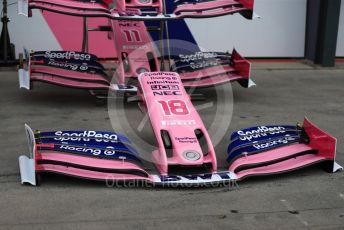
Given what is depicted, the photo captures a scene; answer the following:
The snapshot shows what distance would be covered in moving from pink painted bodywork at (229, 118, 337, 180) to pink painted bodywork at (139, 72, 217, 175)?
12.3 inches

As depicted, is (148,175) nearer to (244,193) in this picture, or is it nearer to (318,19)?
(244,193)

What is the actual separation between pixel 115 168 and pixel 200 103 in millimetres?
3762

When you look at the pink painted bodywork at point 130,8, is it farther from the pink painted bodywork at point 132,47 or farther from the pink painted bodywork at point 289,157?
the pink painted bodywork at point 289,157

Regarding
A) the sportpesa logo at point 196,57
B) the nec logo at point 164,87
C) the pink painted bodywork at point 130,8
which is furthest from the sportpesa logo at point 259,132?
the sportpesa logo at point 196,57

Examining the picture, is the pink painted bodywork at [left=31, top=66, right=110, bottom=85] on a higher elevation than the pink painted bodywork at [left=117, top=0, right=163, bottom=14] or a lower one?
lower

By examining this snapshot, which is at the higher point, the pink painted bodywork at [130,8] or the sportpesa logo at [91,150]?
the pink painted bodywork at [130,8]

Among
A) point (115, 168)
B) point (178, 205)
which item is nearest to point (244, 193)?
point (178, 205)

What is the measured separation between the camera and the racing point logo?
685cm

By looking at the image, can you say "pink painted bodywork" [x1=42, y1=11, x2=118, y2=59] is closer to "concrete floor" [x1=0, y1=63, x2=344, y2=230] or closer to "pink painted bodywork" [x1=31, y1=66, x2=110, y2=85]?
"pink painted bodywork" [x1=31, y1=66, x2=110, y2=85]

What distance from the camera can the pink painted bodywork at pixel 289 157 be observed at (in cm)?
647

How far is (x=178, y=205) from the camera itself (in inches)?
232

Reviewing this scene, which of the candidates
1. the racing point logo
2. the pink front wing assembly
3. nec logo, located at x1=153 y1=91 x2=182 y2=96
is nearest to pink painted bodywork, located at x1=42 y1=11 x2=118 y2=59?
the racing point logo

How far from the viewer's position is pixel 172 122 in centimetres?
692

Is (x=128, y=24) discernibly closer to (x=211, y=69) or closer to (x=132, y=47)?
(x=132, y=47)
